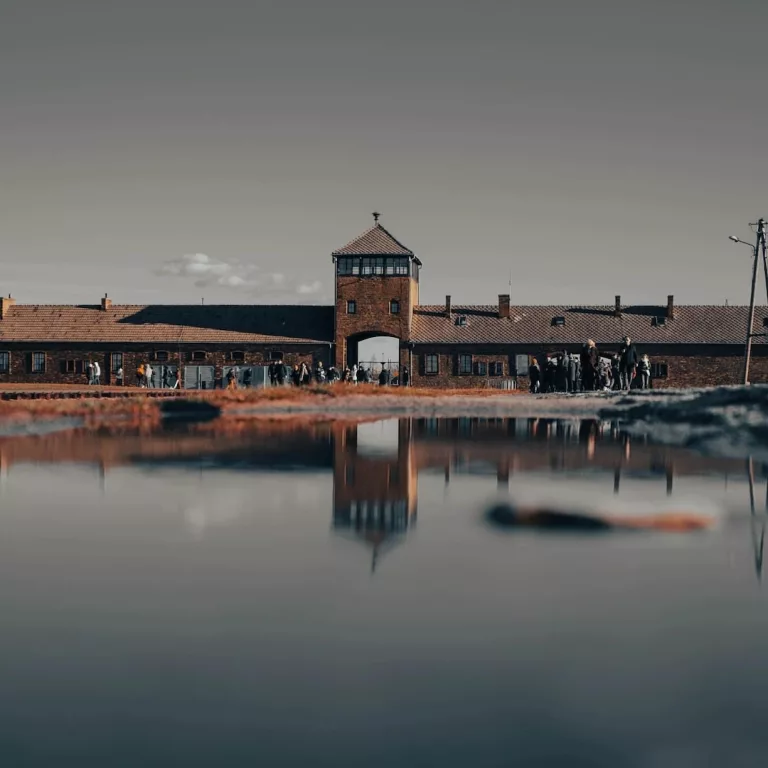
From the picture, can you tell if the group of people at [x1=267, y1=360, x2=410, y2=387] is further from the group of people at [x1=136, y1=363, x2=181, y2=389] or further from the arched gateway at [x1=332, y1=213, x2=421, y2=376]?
the group of people at [x1=136, y1=363, x2=181, y2=389]

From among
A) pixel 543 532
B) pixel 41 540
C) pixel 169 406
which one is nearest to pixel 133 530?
pixel 41 540

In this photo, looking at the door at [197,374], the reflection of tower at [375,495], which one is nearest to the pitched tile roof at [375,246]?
the door at [197,374]

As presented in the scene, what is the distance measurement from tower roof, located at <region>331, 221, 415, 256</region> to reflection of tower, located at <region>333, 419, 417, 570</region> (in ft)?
129

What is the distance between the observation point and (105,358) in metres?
57.7

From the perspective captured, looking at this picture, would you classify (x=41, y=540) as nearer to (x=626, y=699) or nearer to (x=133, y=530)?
(x=133, y=530)

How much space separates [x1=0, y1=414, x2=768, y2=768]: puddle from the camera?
4305 mm

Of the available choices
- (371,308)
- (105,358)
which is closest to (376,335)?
(371,308)

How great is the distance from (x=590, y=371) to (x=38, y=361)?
1396 inches

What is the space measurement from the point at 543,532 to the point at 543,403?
→ 70.5 feet

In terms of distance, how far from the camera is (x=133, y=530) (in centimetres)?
902

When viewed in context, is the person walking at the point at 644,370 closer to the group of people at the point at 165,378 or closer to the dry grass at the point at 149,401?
the dry grass at the point at 149,401

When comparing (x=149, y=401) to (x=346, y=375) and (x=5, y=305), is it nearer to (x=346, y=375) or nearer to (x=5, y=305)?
(x=346, y=375)

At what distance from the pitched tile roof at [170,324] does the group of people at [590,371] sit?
19.5 metres

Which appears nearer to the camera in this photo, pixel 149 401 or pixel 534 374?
pixel 149 401
